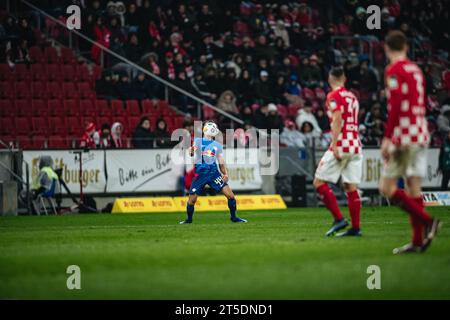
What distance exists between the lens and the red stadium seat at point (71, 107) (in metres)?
30.6

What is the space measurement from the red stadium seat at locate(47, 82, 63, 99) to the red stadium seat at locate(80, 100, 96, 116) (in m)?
0.76

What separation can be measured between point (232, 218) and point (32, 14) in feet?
51.7

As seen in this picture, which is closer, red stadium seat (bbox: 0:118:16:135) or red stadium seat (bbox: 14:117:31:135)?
red stadium seat (bbox: 0:118:16:135)

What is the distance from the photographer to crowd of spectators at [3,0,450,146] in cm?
3242

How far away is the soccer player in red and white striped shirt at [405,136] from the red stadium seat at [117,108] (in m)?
20.1

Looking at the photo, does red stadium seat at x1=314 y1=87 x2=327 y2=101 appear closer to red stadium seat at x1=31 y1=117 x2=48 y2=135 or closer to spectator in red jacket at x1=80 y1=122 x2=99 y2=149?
spectator in red jacket at x1=80 y1=122 x2=99 y2=149

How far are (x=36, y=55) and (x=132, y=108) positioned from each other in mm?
3691

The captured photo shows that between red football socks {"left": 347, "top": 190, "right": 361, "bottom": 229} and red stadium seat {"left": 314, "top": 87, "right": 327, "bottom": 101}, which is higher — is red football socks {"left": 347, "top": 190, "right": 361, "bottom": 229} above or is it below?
below

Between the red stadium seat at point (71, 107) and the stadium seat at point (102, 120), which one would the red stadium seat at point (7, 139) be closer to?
the red stadium seat at point (71, 107)

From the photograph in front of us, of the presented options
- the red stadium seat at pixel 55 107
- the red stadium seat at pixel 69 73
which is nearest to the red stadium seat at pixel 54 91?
the red stadium seat at pixel 55 107

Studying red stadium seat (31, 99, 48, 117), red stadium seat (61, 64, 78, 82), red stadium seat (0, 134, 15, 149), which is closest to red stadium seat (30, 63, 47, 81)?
red stadium seat (61, 64, 78, 82)

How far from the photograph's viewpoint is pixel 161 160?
28688mm

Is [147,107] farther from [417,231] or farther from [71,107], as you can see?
[417,231]
